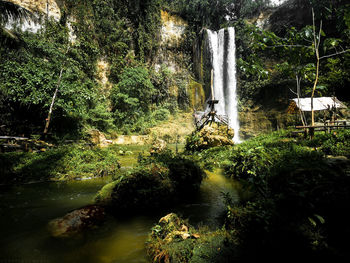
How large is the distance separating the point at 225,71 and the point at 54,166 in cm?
2536

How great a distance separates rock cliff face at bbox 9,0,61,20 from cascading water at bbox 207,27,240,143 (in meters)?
20.2

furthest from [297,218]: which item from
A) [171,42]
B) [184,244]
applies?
[171,42]

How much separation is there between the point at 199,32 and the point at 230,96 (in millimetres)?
12229

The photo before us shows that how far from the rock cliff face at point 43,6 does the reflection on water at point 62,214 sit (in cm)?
2190

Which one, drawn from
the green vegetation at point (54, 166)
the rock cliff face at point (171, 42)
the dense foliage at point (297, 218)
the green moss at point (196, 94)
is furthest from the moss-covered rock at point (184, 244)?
the rock cliff face at point (171, 42)

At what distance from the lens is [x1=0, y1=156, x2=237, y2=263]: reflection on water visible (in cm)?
244

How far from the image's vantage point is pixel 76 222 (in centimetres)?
305

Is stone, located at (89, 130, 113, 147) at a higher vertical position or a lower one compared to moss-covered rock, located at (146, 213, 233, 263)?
higher

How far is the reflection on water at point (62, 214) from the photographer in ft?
8.00

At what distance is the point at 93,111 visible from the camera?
18.3 m

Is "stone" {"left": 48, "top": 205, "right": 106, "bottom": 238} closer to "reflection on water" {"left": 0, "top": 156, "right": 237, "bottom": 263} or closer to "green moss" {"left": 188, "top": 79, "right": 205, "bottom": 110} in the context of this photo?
"reflection on water" {"left": 0, "top": 156, "right": 237, "bottom": 263}

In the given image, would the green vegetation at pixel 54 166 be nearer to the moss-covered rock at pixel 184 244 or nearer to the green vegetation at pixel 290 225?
the moss-covered rock at pixel 184 244

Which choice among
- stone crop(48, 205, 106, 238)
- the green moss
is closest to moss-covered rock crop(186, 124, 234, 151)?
stone crop(48, 205, 106, 238)

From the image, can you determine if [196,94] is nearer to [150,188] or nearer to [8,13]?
[8,13]
